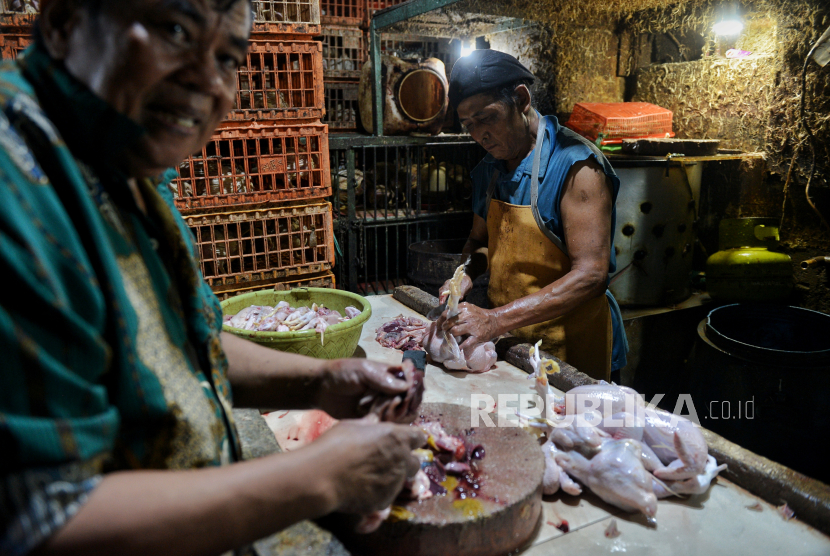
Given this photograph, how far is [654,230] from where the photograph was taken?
523 cm

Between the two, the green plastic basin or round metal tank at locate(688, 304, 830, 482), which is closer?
the green plastic basin

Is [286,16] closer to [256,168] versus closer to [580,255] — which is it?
[256,168]

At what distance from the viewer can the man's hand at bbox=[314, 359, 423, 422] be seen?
1.50 meters

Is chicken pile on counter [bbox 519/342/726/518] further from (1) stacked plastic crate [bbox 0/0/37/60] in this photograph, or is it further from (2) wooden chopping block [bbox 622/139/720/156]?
(2) wooden chopping block [bbox 622/139/720/156]

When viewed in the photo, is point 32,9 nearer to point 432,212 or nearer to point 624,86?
point 432,212

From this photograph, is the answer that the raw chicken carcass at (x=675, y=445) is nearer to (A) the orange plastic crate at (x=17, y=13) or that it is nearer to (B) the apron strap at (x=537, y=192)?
(B) the apron strap at (x=537, y=192)

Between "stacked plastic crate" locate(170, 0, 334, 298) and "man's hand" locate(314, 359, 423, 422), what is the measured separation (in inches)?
101

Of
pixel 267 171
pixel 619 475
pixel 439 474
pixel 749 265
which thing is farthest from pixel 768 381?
pixel 267 171

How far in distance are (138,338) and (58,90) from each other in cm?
41

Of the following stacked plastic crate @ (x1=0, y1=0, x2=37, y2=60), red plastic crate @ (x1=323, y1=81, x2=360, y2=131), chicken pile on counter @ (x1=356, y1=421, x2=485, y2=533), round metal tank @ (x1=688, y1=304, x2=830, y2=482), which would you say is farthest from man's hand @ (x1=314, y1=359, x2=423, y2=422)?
red plastic crate @ (x1=323, y1=81, x2=360, y2=131)

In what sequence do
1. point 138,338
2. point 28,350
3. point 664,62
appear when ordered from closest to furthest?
point 28,350
point 138,338
point 664,62

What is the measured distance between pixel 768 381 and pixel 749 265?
181 cm

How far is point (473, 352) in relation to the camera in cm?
253

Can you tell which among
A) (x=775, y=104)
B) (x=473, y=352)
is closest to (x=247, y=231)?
(x=473, y=352)
